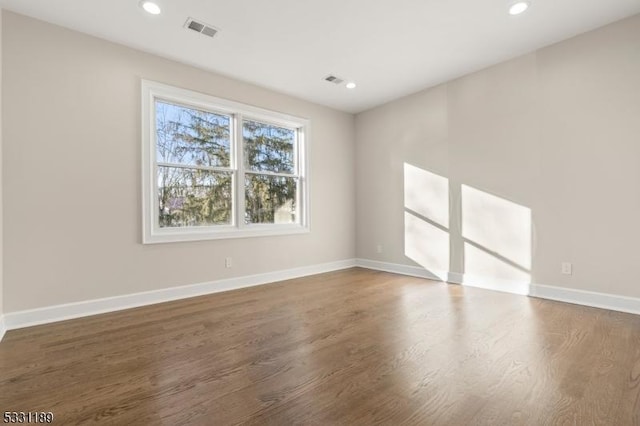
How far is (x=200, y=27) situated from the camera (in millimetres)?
3057

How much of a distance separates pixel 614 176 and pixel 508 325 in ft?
6.34

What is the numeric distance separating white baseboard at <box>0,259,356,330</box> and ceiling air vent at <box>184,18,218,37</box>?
9.00ft

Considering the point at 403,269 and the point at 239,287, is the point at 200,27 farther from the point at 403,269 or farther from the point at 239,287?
the point at 403,269

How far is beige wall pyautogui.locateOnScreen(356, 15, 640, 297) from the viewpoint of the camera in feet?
10.4

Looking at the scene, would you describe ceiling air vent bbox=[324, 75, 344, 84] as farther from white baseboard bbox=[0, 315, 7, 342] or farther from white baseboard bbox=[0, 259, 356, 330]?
white baseboard bbox=[0, 315, 7, 342]

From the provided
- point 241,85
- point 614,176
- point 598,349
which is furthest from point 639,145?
point 241,85

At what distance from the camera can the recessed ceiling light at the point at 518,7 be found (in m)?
2.86

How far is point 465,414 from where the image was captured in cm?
156

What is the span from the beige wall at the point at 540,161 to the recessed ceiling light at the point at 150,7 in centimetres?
354

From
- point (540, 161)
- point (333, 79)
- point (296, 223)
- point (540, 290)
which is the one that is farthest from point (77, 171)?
point (540, 290)

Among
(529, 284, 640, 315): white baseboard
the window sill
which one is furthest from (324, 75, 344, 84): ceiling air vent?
(529, 284, 640, 315): white baseboard

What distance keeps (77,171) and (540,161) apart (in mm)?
4923

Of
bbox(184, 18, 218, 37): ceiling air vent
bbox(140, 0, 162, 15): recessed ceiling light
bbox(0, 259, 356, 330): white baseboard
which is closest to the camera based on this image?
bbox(140, 0, 162, 15): recessed ceiling light

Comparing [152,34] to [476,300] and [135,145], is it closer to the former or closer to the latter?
[135,145]
